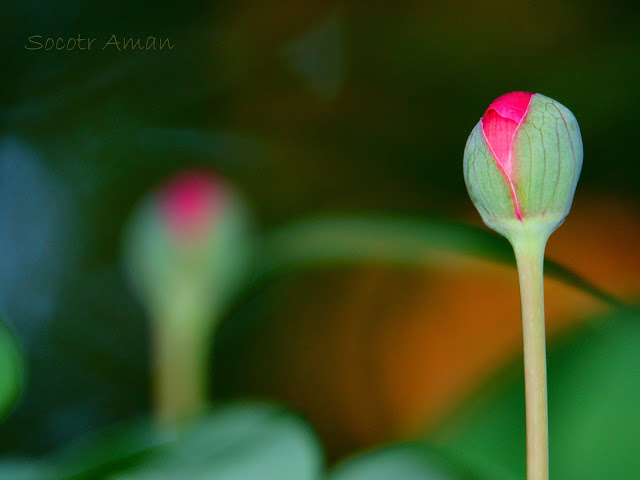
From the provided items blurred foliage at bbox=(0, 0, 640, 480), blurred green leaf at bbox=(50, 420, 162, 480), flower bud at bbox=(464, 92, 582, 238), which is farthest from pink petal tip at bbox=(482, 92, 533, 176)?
blurred foliage at bbox=(0, 0, 640, 480)

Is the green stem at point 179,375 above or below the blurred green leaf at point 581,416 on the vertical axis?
above

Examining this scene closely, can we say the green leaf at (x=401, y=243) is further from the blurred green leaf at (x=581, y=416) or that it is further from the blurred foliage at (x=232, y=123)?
the blurred foliage at (x=232, y=123)

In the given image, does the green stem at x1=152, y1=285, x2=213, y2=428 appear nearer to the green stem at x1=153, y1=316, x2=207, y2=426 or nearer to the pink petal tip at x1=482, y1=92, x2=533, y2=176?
the green stem at x1=153, y1=316, x2=207, y2=426

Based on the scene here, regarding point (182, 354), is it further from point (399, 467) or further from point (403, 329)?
point (403, 329)

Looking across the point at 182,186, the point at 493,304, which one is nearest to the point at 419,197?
the point at 493,304

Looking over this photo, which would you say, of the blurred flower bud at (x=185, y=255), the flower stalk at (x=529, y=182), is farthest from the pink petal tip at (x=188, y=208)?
the flower stalk at (x=529, y=182)

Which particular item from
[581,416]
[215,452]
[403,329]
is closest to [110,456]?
[215,452]

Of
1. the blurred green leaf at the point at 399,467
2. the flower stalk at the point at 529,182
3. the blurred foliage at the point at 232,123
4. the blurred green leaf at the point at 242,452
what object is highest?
the blurred foliage at the point at 232,123
